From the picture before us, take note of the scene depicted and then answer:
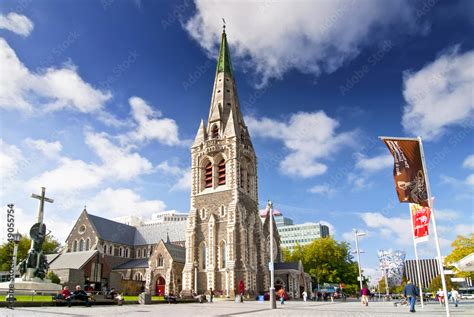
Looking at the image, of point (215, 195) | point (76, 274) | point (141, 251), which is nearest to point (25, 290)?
point (76, 274)

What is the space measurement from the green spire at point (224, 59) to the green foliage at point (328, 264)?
3387 cm

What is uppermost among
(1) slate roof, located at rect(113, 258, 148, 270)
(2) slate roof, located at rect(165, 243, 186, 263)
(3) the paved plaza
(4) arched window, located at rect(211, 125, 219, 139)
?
(4) arched window, located at rect(211, 125, 219, 139)

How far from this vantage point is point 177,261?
5044 centimetres

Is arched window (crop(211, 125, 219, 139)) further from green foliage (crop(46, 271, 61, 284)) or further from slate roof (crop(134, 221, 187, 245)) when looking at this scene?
green foliage (crop(46, 271, 61, 284))

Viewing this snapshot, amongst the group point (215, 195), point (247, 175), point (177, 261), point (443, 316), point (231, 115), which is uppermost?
point (231, 115)

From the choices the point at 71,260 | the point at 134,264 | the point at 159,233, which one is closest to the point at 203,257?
the point at 134,264

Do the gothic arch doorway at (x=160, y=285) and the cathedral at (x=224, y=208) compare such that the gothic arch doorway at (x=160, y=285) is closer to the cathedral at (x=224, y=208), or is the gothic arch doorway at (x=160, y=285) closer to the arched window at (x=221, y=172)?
the cathedral at (x=224, y=208)

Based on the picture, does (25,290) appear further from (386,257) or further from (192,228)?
(386,257)

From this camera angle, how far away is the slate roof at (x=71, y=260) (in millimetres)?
51656

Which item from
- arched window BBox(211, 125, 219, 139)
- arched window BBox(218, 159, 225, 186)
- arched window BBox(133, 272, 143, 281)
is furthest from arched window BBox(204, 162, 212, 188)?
arched window BBox(133, 272, 143, 281)

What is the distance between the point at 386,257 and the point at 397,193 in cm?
3866

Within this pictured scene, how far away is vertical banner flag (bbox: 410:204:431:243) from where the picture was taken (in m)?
22.1

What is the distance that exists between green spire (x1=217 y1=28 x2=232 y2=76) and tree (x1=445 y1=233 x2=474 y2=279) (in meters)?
39.9

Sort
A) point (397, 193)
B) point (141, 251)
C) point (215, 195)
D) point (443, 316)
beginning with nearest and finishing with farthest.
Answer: point (397, 193) < point (443, 316) < point (215, 195) < point (141, 251)
